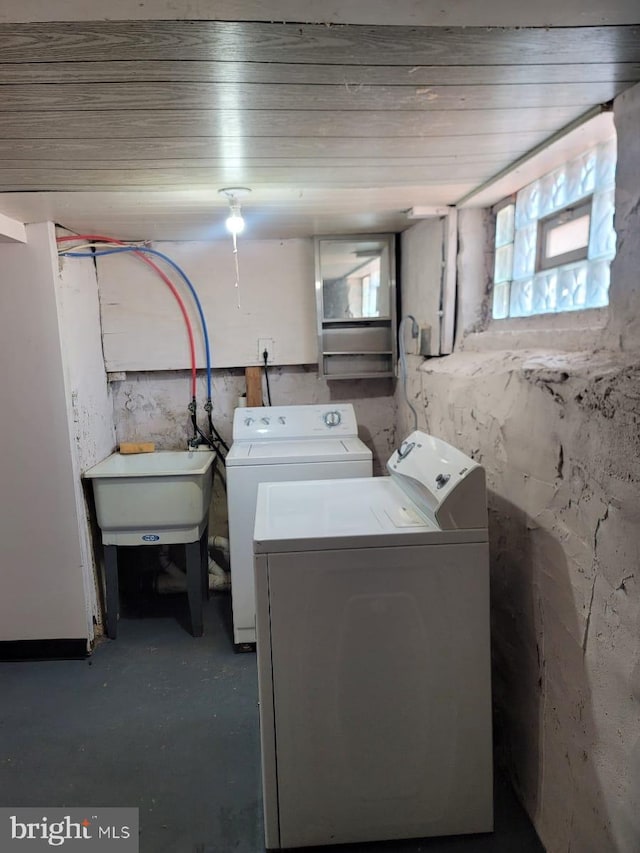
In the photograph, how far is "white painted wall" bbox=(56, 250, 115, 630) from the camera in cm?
215

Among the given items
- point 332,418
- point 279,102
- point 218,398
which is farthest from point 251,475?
point 279,102

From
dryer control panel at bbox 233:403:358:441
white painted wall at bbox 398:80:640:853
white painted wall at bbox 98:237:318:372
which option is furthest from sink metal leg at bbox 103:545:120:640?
white painted wall at bbox 398:80:640:853

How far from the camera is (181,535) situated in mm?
2312

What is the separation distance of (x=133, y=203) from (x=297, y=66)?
1095mm

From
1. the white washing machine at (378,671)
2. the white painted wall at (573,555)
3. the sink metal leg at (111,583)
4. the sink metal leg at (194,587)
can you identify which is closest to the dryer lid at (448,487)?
the white washing machine at (378,671)

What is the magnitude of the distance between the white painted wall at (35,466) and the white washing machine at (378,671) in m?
1.26

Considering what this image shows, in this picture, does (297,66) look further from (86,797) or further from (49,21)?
(86,797)

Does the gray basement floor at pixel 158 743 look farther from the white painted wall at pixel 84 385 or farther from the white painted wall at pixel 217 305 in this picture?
the white painted wall at pixel 217 305

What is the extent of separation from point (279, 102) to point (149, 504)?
1740 mm

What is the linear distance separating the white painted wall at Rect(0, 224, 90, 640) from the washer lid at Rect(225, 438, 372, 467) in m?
0.75

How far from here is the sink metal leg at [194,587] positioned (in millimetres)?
2326

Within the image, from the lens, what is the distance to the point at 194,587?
2.32 metres

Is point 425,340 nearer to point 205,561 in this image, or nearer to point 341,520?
point 341,520

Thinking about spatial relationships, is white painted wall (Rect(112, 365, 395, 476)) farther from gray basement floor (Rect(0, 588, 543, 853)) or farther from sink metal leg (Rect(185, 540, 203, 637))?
gray basement floor (Rect(0, 588, 543, 853))
